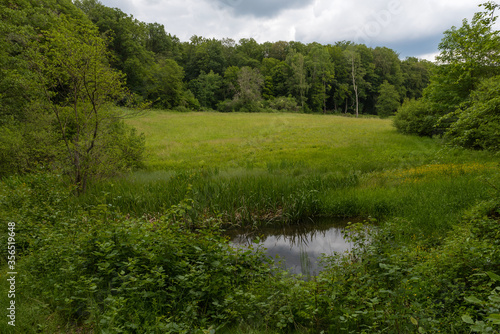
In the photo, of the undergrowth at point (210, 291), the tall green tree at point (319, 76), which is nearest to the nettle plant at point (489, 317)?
the undergrowth at point (210, 291)

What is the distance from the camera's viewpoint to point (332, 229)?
775 cm

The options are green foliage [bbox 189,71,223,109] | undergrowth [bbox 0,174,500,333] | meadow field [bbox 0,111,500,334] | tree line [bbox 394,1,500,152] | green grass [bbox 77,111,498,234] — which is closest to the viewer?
undergrowth [bbox 0,174,500,333]

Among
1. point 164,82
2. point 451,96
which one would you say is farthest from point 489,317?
point 164,82

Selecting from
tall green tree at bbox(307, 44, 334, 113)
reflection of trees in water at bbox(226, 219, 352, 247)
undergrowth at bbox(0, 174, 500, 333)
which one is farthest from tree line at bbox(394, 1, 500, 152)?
tall green tree at bbox(307, 44, 334, 113)

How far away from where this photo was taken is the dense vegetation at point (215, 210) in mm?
3123

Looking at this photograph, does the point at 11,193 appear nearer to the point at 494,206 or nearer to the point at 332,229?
the point at 332,229

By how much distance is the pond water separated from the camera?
6086 millimetres

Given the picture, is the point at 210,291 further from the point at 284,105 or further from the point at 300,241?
the point at 284,105

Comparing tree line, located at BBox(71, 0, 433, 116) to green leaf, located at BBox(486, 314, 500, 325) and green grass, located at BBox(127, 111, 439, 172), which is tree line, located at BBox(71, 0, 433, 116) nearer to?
green grass, located at BBox(127, 111, 439, 172)

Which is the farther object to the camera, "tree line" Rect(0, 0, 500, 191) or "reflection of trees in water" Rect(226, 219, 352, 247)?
"tree line" Rect(0, 0, 500, 191)

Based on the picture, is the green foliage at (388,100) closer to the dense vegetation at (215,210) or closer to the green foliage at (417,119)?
the green foliage at (417,119)

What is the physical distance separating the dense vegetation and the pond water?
1.35ft

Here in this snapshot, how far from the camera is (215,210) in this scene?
24.5 ft

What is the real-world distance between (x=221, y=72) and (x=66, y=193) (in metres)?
71.8
